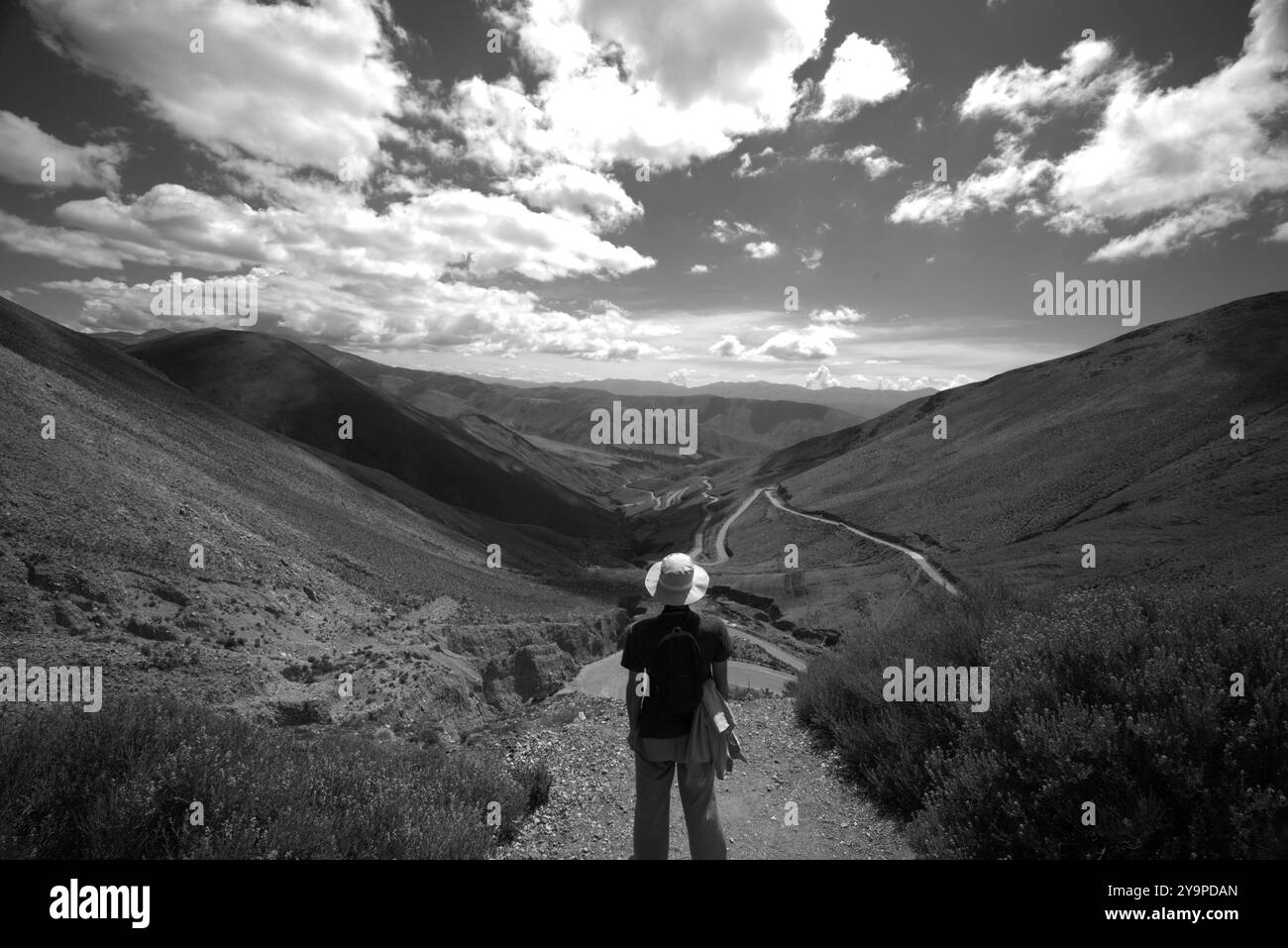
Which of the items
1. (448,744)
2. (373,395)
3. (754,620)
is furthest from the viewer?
(373,395)

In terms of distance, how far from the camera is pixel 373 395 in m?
88.1

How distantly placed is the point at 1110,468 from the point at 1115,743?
48.8 m

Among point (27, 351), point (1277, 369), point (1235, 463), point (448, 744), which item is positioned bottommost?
point (448, 744)

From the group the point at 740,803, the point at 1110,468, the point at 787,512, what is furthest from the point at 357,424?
the point at 740,803

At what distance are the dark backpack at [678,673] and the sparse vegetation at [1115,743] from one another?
2.73 metres

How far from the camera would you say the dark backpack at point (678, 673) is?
4.10m

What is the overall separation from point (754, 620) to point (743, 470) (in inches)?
3443

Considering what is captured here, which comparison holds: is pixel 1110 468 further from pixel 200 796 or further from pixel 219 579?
pixel 200 796

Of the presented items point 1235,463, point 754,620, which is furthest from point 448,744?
point 1235,463

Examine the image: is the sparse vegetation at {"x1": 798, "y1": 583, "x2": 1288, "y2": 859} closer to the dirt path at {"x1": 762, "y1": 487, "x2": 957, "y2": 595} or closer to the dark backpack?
the dark backpack

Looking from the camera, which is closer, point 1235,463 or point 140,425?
point 140,425

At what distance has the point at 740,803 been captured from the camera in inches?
260

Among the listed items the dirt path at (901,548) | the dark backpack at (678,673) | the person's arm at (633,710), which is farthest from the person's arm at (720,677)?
the dirt path at (901,548)
